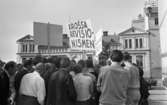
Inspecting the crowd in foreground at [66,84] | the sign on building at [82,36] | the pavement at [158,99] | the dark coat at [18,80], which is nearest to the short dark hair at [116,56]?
the crowd in foreground at [66,84]

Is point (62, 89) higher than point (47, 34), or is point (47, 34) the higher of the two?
point (47, 34)

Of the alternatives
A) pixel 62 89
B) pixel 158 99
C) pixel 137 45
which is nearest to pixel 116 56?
pixel 62 89

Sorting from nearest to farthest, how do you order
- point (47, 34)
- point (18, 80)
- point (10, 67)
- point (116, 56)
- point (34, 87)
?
point (116, 56), point (34, 87), point (18, 80), point (10, 67), point (47, 34)

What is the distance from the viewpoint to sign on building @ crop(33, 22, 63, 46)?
9023mm

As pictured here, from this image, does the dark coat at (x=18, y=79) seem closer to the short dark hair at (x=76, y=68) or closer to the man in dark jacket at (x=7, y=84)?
the man in dark jacket at (x=7, y=84)

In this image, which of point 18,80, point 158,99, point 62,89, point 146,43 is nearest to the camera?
point 62,89

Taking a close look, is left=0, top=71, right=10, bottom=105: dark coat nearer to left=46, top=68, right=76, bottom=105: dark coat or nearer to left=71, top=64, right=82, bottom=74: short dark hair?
left=46, top=68, right=76, bottom=105: dark coat

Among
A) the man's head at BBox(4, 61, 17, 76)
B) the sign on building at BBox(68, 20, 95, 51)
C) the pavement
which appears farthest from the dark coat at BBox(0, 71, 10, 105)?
the sign on building at BBox(68, 20, 95, 51)

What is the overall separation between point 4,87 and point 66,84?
1430 millimetres

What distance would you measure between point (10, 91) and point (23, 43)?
69.2 metres

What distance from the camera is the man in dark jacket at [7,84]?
5.45 metres

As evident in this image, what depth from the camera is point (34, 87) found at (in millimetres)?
5355

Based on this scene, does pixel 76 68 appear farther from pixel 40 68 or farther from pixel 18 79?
pixel 18 79

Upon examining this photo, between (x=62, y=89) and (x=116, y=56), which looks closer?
(x=116, y=56)
